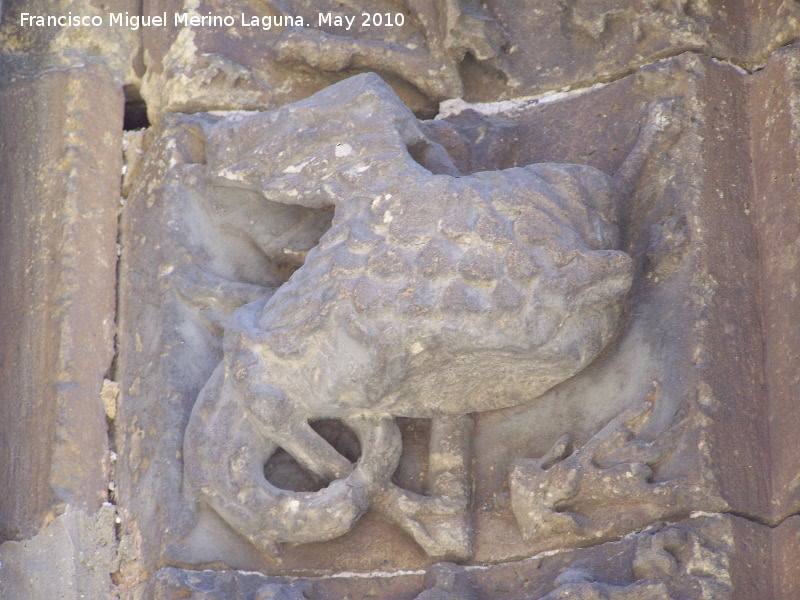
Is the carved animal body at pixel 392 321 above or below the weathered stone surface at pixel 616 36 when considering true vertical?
below

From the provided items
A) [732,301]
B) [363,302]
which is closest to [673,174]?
[732,301]

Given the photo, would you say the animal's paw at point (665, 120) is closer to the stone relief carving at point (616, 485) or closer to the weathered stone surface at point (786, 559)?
the stone relief carving at point (616, 485)

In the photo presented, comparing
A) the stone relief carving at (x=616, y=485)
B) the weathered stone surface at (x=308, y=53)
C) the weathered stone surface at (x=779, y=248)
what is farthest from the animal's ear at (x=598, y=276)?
the weathered stone surface at (x=308, y=53)

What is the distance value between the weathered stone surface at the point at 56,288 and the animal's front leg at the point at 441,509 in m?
0.80

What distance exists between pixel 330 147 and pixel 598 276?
2.46 ft

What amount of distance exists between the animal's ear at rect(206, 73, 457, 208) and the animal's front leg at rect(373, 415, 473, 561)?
2.24 ft

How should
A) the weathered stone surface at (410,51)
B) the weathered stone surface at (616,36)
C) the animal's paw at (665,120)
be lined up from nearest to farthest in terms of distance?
1. the animal's paw at (665,120)
2. the weathered stone surface at (616,36)
3. the weathered stone surface at (410,51)

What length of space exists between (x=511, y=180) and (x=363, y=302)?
1.49 feet

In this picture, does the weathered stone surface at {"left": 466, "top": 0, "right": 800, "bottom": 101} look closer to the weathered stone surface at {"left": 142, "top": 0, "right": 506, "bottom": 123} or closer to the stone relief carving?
the weathered stone surface at {"left": 142, "top": 0, "right": 506, "bottom": 123}

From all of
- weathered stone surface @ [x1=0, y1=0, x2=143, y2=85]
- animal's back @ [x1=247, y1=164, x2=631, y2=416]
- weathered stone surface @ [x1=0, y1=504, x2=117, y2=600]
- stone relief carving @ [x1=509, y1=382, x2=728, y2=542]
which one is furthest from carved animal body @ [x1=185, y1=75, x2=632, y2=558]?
weathered stone surface @ [x1=0, y1=0, x2=143, y2=85]

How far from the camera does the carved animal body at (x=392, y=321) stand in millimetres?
2859

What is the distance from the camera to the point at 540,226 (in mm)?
2902

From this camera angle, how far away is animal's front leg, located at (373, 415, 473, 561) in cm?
297

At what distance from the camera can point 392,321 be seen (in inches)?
113
